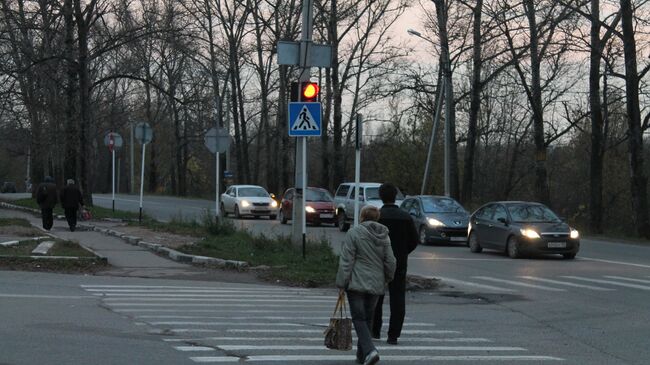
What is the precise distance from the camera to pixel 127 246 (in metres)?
20.7

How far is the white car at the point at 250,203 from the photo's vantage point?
1506 inches

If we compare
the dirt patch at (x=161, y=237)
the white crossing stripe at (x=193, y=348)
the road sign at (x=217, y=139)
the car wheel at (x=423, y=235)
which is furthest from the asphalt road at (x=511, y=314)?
the road sign at (x=217, y=139)

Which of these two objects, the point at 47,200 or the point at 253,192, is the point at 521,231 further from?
the point at 253,192

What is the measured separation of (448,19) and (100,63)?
684 inches

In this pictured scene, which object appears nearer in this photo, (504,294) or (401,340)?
(401,340)

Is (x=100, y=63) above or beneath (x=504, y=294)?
above

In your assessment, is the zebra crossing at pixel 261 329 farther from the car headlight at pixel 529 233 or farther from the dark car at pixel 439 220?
the dark car at pixel 439 220

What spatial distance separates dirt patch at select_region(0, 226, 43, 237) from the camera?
838 inches

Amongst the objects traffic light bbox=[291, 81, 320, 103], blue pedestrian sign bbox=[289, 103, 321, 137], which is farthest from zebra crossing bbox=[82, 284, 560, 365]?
traffic light bbox=[291, 81, 320, 103]

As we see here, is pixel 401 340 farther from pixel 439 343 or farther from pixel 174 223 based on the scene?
pixel 174 223

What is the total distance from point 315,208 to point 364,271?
2607 cm

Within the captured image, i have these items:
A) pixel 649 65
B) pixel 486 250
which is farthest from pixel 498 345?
pixel 649 65

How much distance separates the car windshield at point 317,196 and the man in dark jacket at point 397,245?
25.1m

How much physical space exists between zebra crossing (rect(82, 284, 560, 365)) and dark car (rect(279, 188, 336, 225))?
66.6 ft
